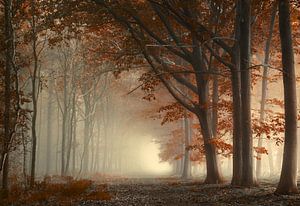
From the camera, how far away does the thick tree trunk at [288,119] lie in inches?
514

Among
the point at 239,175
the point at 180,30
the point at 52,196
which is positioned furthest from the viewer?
the point at 180,30

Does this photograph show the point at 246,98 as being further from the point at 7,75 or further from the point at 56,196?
the point at 7,75

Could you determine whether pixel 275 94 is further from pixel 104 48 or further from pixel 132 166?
pixel 132 166

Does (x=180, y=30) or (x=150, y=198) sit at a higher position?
(x=180, y=30)

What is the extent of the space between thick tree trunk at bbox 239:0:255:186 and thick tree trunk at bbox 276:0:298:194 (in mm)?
3147

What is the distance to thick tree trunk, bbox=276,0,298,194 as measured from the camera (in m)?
13.1

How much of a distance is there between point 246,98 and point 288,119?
3.63 meters

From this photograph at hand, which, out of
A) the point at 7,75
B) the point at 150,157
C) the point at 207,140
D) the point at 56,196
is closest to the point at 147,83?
the point at 207,140

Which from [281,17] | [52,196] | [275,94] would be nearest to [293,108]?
[281,17]

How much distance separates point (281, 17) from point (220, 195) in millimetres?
6393

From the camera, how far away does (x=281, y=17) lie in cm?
1330

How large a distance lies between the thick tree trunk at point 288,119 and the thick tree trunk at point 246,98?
10.3ft

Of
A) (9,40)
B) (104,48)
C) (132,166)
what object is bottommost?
(132,166)

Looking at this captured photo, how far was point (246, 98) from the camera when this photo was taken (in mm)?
16719
